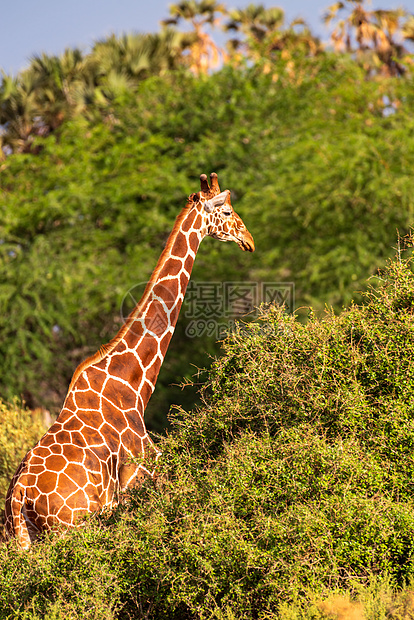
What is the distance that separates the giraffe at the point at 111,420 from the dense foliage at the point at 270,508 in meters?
0.30

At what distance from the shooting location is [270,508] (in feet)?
13.2

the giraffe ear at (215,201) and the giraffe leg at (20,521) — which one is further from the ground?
the giraffe ear at (215,201)

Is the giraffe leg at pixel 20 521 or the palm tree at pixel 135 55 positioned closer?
the giraffe leg at pixel 20 521

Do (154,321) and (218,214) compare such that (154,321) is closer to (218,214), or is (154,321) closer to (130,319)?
(130,319)

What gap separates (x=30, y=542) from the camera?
4594 millimetres

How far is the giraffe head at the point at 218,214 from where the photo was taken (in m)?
6.22

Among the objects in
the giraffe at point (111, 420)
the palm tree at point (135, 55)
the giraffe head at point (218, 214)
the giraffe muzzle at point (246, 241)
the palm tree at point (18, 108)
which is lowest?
the giraffe at point (111, 420)

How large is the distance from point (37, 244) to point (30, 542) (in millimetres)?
9632

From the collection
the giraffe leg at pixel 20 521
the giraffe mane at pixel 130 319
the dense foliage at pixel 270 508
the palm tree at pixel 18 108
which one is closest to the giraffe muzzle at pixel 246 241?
the giraffe mane at pixel 130 319

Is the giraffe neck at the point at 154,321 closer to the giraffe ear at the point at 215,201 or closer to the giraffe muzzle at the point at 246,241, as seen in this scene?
the giraffe ear at the point at 215,201

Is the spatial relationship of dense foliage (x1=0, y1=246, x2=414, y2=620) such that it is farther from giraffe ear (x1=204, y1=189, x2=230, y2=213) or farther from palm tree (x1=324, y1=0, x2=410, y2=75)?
palm tree (x1=324, y1=0, x2=410, y2=75)

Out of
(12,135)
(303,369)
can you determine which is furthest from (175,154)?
(303,369)

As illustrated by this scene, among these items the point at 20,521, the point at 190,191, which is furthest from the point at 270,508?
the point at 190,191

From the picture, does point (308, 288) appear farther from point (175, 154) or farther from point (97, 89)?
point (97, 89)
